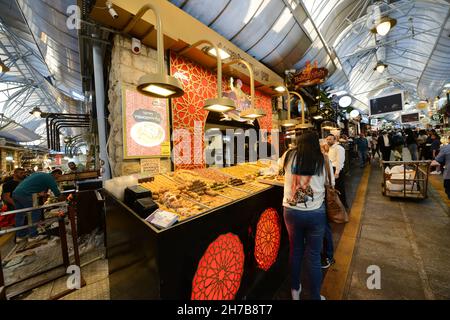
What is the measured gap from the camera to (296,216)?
2260 millimetres

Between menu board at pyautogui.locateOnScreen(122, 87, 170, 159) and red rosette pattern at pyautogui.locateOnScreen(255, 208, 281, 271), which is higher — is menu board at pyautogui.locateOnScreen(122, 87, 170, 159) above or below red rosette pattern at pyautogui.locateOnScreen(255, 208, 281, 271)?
above

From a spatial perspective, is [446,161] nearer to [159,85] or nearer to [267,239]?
[267,239]

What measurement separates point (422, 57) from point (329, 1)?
13.9m

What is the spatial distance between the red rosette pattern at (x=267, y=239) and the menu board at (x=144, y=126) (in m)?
2.16

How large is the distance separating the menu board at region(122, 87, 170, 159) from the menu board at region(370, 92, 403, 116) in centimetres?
2045

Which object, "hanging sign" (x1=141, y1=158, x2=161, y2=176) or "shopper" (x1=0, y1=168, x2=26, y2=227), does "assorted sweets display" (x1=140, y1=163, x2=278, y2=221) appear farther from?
"shopper" (x1=0, y1=168, x2=26, y2=227)

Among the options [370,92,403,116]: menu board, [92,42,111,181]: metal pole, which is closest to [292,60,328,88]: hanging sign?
[92,42,111,181]: metal pole

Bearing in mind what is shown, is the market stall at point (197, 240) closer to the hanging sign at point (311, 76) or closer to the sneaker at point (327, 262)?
the sneaker at point (327, 262)

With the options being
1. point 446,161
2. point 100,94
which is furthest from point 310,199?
point 446,161

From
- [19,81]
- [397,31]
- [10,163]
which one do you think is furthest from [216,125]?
[10,163]

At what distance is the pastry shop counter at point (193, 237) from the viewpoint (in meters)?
1.51

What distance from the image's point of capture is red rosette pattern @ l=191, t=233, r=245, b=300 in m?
1.76

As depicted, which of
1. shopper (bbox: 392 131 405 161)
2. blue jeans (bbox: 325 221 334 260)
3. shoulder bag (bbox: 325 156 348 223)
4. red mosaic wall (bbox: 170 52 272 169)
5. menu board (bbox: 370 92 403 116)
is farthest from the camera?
menu board (bbox: 370 92 403 116)

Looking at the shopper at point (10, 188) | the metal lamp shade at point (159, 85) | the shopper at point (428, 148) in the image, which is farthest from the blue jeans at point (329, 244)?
the shopper at point (428, 148)
